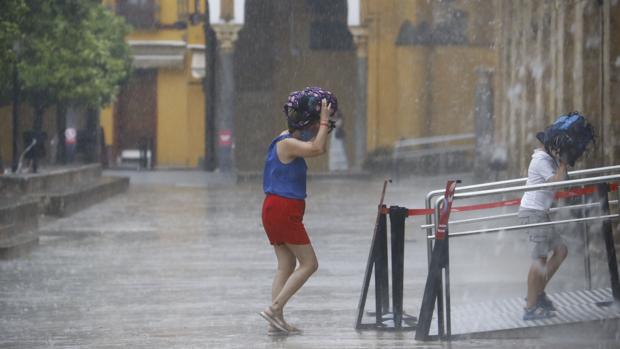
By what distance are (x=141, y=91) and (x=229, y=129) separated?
15.7 metres

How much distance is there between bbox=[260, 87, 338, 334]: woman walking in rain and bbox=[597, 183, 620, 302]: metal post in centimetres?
199

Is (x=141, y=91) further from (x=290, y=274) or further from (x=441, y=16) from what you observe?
(x=290, y=274)

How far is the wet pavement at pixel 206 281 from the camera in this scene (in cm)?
1027

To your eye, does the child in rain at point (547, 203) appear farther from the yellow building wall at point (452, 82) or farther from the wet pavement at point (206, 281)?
the yellow building wall at point (452, 82)

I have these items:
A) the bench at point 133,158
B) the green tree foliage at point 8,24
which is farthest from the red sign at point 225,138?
the green tree foliage at point 8,24

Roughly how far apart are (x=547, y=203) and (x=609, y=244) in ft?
1.88

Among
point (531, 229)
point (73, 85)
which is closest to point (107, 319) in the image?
point (531, 229)

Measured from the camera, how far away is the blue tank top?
1034cm

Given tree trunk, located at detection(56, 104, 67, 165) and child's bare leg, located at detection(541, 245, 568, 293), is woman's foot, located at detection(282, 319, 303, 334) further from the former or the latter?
tree trunk, located at detection(56, 104, 67, 165)

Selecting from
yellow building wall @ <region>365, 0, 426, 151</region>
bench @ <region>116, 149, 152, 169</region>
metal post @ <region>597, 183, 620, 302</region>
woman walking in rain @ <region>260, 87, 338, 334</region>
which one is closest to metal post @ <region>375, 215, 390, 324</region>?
woman walking in rain @ <region>260, 87, 338, 334</region>

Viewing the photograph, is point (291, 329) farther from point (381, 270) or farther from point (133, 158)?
point (133, 158)

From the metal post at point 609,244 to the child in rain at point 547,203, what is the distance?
334 millimetres

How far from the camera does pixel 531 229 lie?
421 inches

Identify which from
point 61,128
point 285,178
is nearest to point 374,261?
point 285,178
